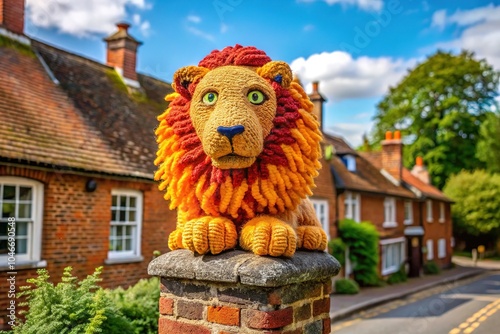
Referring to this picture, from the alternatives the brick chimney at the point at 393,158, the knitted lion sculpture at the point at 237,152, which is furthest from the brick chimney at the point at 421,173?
the knitted lion sculpture at the point at 237,152

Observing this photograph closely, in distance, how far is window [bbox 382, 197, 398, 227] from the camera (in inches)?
888

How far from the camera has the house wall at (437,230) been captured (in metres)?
27.7

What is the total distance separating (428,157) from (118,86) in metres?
28.2

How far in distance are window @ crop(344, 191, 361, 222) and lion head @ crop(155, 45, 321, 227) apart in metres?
16.9

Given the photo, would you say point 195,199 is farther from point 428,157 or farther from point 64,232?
point 428,157

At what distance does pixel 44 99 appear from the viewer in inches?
394

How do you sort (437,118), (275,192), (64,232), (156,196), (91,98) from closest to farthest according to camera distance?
(275,192) < (64,232) < (156,196) < (91,98) < (437,118)

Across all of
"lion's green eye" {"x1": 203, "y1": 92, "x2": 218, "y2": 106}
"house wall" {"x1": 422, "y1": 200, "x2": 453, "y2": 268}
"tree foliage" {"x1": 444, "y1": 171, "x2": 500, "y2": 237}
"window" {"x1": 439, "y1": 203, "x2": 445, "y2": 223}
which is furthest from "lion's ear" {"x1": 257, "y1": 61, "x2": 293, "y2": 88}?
"tree foliage" {"x1": 444, "y1": 171, "x2": 500, "y2": 237}

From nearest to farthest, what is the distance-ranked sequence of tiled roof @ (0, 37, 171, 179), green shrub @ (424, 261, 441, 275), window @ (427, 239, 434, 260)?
tiled roof @ (0, 37, 171, 179) → green shrub @ (424, 261, 441, 275) → window @ (427, 239, 434, 260)

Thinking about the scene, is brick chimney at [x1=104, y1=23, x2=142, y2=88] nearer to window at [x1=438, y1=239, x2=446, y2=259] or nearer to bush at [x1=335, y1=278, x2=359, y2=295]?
bush at [x1=335, y1=278, x2=359, y2=295]

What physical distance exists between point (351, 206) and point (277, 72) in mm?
17656

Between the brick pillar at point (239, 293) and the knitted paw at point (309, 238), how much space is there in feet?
0.38

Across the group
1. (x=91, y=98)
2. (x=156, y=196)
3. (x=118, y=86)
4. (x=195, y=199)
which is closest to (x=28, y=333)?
(x=195, y=199)

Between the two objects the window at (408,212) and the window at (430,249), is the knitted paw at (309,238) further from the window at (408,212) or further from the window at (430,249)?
the window at (430,249)
